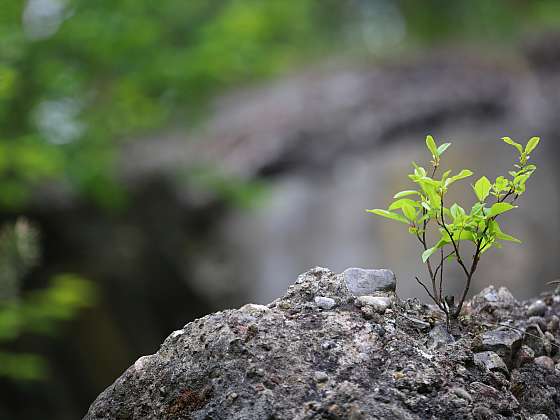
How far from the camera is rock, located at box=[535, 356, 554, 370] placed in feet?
6.20

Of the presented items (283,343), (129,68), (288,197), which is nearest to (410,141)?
(288,197)

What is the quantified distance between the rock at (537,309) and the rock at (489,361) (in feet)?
1.49

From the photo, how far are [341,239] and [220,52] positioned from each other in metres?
2.36

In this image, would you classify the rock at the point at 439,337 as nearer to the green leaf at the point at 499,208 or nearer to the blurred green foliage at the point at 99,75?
the green leaf at the point at 499,208

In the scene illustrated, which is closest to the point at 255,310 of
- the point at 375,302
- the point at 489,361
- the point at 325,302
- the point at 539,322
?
the point at 325,302

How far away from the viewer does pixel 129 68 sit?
7.92 meters

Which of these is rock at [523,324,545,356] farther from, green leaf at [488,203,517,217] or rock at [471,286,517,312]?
green leaf at [488,203,517,217]

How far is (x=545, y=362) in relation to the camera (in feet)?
6.24

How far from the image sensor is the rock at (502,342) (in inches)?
71.8

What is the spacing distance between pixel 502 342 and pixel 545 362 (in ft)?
0.52

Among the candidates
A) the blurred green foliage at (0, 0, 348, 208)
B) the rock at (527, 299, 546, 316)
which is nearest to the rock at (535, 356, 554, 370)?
the rock at (527, 299, 546, 316)

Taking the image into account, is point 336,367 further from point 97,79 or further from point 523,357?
point 97,79

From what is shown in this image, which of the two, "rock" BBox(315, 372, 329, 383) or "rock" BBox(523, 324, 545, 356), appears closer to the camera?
"rock" BBox(315, 372, 329, 383)

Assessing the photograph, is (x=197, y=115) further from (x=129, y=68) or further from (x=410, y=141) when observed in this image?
(x=410, y=141)
